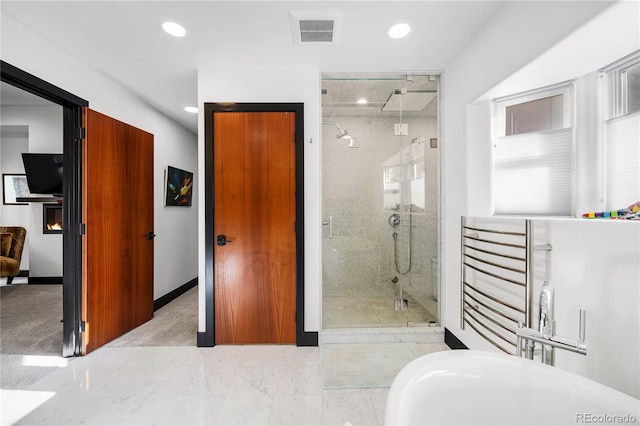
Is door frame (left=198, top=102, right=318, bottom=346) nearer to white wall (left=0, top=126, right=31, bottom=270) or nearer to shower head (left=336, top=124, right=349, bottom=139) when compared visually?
shower head (left=336, top=124, right=349, bottom=139)

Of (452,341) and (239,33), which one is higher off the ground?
(239,33)

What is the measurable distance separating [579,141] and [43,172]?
20.2 feet

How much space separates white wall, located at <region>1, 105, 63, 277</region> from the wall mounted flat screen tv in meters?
0.18

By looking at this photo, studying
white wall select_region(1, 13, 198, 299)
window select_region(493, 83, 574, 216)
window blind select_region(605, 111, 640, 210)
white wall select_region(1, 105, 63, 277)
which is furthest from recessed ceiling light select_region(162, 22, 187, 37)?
white wall select_region(1, 105, 63, 277)

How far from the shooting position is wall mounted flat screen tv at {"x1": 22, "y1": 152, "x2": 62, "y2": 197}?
4023 mm

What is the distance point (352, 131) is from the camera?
276 centimetres

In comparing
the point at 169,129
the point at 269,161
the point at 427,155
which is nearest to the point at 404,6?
the point at 427,155

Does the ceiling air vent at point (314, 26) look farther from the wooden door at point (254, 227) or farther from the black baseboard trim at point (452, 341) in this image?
the black baseboard trim at point (452, 341)

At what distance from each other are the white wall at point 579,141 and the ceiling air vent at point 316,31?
1.10 m

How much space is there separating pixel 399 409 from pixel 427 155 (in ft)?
7.65

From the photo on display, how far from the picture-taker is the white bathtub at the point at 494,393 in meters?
1.04

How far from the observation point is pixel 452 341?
8.12 ft

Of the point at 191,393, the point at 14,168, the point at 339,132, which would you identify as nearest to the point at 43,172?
the point at 14,168

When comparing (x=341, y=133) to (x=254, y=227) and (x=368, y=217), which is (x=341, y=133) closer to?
(x=368, y=217)
